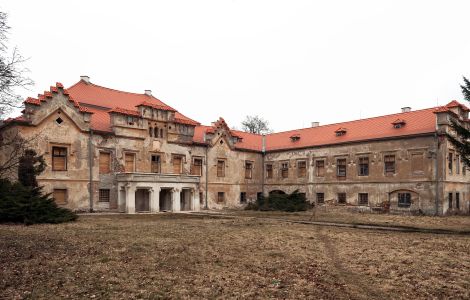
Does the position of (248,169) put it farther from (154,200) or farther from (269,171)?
(154,200)

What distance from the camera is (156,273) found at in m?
→ 9.58

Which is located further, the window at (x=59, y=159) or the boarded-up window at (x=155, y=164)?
the boarded-up window at (x=155, y=164)

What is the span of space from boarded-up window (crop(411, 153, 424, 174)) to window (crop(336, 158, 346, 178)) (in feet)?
21.7

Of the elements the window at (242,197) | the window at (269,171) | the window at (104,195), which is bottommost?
the window at (242,197)

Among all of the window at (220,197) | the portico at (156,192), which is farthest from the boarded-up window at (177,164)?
the window at (220,197)

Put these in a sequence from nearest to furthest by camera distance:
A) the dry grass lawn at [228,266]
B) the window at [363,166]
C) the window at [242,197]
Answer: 1. the dry grass lawn at [228,266]
2. the window at [363,166]
3. the window at [242,197]

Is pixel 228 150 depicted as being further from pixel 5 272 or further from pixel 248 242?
pixel 5 272

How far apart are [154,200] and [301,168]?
16.5 meters

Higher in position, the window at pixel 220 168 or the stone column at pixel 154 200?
the window at pixel 220 168

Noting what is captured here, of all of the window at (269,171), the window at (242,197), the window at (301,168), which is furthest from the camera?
the window at (269,171)

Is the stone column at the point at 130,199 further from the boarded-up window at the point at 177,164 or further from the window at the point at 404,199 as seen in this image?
the window at the point at 404,199

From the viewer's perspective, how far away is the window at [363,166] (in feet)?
116

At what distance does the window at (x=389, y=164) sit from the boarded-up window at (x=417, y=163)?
68.2 inches

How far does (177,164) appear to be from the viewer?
119 feet
